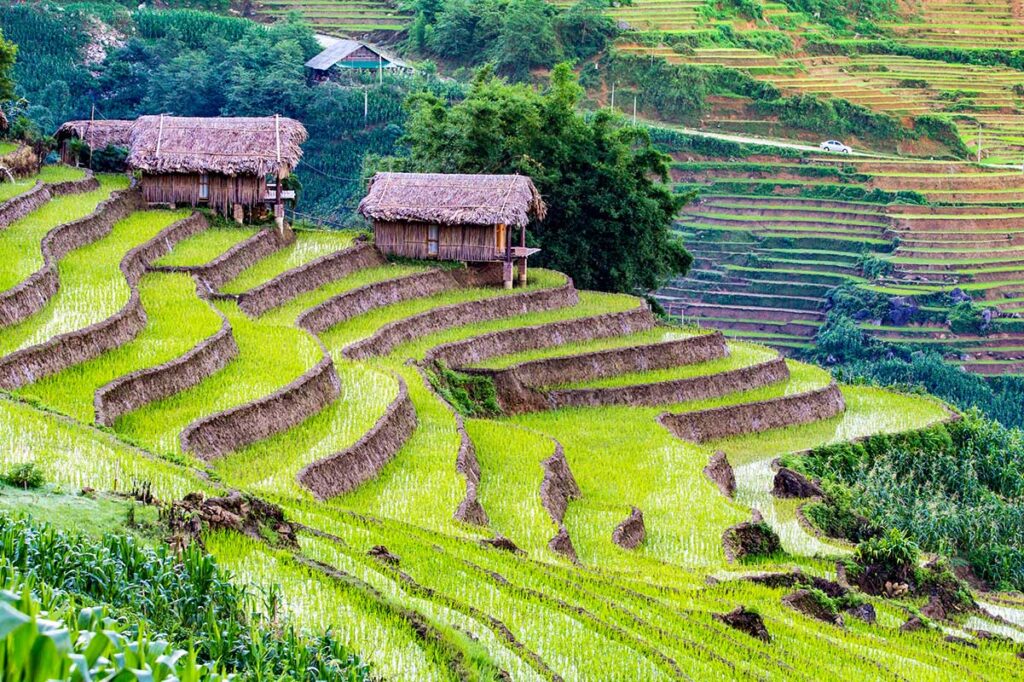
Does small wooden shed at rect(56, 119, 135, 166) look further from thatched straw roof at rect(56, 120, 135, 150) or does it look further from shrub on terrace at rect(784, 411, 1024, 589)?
shrub on terrace at rect(784, 411, 1024, 589)

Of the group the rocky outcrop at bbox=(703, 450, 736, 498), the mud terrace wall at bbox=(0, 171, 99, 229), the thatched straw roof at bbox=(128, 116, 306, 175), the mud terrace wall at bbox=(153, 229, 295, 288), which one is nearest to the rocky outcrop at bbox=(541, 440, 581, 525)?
the rocky outcrop at bbox=(703, 450, 736, 498)

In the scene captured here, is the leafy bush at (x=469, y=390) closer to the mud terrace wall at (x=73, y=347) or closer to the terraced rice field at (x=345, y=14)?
the mud terrace wall at (x=73, y=347)

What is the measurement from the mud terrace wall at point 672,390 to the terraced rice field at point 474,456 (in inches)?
1.9

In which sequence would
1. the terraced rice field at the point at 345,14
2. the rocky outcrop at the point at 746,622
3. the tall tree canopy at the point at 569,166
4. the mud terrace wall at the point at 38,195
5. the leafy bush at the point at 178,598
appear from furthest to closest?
the terraced rice field at the point at 345,14, the tall tree canopy at the point at 569,166, the mud terrace wall at the point at 38,195, the rocky outcrop at the point at 746,622, the leafy bush at the point at 178,598

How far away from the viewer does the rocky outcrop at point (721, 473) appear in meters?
21.0

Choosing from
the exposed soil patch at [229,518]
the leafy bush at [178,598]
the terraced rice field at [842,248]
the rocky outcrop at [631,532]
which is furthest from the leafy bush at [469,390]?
the terraced rice field at [842,248]

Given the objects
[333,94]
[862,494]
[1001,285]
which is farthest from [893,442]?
[333,94]

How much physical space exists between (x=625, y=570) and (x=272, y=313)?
10348 mm

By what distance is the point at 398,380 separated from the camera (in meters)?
20.2

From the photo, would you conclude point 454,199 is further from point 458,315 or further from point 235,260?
point 235,260

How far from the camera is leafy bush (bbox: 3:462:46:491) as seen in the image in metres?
10.5

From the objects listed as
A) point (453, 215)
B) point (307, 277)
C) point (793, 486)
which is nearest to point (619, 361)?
point (453, 215)

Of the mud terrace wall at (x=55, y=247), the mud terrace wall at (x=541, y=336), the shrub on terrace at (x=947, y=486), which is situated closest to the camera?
the mud terrace wall at (x=55, y=247)

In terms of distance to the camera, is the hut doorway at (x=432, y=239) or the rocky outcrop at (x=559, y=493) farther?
the hut doorway at (x=432, y=239)
